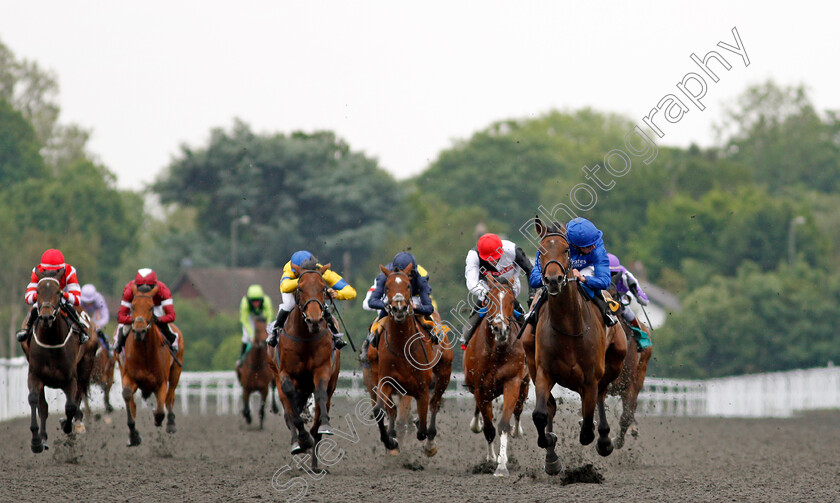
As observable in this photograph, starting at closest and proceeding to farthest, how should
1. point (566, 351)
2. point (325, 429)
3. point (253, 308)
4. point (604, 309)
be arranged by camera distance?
point (566, 351) → point (604, 309) → point (325, 429) → point (253, 308)

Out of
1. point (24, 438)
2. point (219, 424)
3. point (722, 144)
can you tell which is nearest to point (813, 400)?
point (219, 424)

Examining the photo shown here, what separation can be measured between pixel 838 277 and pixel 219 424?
3115 centimetres

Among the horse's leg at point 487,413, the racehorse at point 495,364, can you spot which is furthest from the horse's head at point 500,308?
the horse's leg at point 487,413

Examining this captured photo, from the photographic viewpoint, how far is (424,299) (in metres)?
12.7

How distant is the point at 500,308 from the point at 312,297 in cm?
188

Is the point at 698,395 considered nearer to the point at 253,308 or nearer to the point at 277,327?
the point at 253,308

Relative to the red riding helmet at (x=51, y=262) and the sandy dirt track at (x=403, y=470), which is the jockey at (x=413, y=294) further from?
the red riding helmet at (x=51, y=262)

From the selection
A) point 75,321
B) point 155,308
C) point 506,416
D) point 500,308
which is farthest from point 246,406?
point 500,308

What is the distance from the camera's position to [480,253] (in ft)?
41.2

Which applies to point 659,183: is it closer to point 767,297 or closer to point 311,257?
point 767,297

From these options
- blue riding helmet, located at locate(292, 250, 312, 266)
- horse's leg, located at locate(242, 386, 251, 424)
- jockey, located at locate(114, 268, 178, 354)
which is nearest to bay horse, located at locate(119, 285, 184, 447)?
jockey, located at locate(114, 268, 178, 354)

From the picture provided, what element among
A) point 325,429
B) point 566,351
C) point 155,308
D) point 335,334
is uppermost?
point 155,308

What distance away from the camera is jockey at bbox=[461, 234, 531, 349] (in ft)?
40.7

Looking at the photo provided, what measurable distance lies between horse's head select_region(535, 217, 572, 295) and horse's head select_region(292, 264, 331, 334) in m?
2.71
